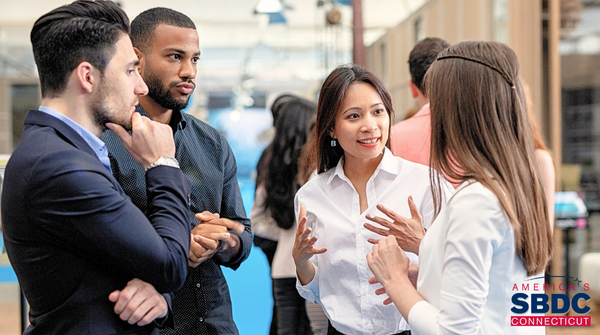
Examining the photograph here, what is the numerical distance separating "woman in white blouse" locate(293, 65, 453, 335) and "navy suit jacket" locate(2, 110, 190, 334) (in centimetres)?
60

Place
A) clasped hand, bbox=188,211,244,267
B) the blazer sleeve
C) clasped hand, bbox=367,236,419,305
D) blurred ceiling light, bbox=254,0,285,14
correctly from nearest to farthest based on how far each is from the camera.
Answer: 1. the blazer sleeve
2. clasped hand, bbox=367,236,419,305
3. clasped hand, bbox=188,211,244,267
4. blurred ceiling light, bbox=254,0,285,14

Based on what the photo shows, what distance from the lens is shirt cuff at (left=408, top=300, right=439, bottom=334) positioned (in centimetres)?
115

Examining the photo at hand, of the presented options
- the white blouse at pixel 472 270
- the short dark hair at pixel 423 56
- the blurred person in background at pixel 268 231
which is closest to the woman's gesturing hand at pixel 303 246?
the white blouse at pixel 472 270

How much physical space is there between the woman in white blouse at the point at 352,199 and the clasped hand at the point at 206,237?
0.24m

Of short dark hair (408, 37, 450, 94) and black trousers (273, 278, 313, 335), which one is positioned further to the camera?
black trousers (273, 278, 313, 335)

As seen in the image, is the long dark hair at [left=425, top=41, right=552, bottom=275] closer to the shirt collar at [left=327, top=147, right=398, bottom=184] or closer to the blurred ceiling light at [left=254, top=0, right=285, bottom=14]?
the shirt collar at [left=327, top=147, right=398, bottom=184]

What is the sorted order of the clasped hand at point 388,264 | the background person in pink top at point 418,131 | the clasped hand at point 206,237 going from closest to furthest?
the clasped hand at point 388,264 < the clasped hand at point 206,237 < the background person in pink top at point 418,131

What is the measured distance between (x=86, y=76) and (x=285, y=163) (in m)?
1.99

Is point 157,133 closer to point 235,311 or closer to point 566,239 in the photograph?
point 235,311

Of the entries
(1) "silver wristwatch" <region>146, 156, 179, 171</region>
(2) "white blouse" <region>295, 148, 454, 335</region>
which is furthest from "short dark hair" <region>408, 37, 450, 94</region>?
(1) "silver wristwatch" <region>146, 156, 179, 171</region>

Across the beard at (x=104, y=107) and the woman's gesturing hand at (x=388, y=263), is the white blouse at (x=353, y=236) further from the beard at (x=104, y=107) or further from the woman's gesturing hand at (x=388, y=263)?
the beard at (x=104, y=107)

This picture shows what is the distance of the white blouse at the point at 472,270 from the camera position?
3.59ft

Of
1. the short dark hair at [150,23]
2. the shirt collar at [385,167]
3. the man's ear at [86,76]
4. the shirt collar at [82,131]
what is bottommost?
the shirt collar at [385,167]

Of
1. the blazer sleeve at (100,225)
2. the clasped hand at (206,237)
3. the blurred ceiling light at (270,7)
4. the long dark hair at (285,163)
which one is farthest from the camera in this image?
the blurred ceiling light at (270,7)
